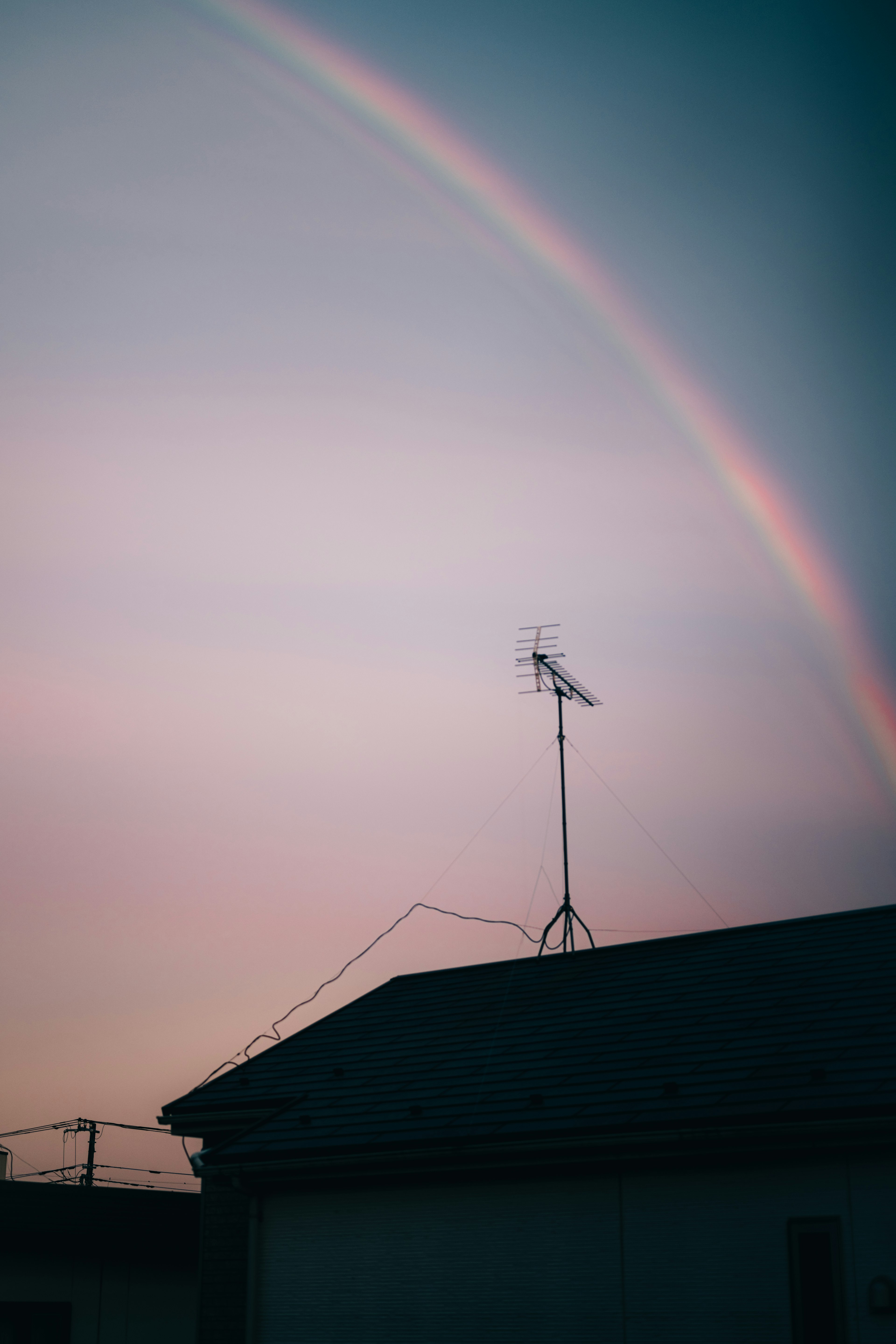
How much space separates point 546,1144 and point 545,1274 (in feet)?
3.66

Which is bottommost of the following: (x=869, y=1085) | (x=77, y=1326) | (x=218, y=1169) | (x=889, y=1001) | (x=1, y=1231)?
(x=77, y=1326)

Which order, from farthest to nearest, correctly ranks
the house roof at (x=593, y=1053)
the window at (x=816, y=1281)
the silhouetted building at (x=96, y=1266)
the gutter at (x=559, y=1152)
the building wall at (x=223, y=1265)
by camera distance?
the silhouetted building at (x=96, y=1266) → the building wall at (x=223, y=1265) → the house roof at (x=593, y=1053) → the gutter at (x=559, y=1152) → the window at (x=816, y=1281)

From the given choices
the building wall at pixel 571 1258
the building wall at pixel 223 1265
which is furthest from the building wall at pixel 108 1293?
the building wall at pixel 571 1258

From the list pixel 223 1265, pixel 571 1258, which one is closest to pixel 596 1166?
pixel 571 1258

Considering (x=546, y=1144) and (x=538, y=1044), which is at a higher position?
(x=538, y=1044)

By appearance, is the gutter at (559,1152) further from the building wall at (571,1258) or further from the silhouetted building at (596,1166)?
the building wall at (571,1258)

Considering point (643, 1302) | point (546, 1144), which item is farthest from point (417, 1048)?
point (643, 1302)

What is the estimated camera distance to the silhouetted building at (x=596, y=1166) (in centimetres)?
904

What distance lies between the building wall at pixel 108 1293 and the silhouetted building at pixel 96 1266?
13 millimetres

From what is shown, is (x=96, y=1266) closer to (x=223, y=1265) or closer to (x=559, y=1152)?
(x=223, y=1265)

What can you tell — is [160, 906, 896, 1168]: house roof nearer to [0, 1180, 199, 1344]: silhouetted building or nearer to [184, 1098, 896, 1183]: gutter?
[184, 1098, 896, 1183]: gutter

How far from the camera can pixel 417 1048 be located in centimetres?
1356

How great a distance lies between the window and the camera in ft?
28.8

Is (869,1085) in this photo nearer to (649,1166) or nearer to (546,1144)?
(649,1166)
